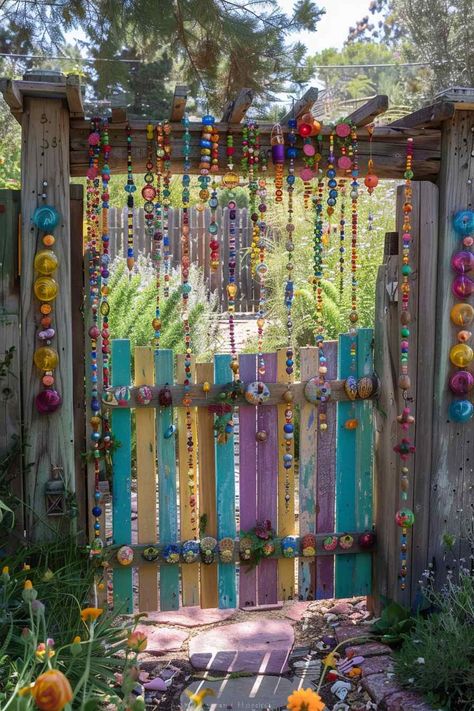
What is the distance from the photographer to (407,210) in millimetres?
4039

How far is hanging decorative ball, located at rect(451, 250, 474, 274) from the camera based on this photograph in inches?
160

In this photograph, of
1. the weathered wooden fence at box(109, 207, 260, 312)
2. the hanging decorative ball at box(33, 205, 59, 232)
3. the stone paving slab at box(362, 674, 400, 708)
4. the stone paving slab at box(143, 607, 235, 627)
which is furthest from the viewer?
the weathered wooden fence at box(109, 207, 260, 312)

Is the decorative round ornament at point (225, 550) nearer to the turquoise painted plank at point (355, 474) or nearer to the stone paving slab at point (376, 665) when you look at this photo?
the turquoise painted plank at point (355, 474)

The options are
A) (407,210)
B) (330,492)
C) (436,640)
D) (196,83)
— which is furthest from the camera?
(196,83)

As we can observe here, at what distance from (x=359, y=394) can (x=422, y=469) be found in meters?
0.49

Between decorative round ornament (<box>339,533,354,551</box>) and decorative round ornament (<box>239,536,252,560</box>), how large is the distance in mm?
493

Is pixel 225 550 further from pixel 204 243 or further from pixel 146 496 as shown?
pixel 204 243

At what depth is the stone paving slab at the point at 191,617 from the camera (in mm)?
4520

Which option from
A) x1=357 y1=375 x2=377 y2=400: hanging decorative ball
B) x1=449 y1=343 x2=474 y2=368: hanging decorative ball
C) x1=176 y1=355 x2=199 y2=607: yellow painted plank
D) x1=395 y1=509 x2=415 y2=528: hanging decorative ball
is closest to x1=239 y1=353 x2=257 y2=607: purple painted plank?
x1=176 y1=355 x2=199 y2=607: yellow painted plank

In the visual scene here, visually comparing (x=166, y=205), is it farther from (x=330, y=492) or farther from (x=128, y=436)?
(x=330, y=492)

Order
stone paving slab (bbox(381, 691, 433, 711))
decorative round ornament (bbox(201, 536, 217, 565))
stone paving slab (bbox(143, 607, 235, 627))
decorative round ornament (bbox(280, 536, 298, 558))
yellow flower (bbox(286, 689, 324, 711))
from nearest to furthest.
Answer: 1. yellow flower (bbox(286, 689, 324, 711))
2. stone paving slab (bbox(381, 691, 433, 711))
3. decorative round ornament (bbox(201, 536, 217, 565))
4. decorative round ornament (bbox(280, 536, 298, 558))
5. stone paving slab (bbox(143, 607, 235, 627))

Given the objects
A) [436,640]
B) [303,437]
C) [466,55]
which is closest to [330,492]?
[303,437]

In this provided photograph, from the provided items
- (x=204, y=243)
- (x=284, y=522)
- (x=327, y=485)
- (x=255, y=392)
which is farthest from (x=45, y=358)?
(x=204, y=243)

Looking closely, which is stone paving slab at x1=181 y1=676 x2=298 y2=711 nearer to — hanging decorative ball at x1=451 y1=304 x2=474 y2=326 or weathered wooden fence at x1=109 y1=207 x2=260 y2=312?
hanging decorative ball at x1=451 y1=304 x2=474 y2=326
